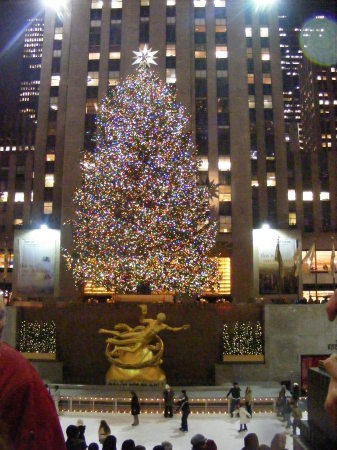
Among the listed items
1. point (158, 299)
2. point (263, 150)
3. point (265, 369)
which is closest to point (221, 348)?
point (265, 369)

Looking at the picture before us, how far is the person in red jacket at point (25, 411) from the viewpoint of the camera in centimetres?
180

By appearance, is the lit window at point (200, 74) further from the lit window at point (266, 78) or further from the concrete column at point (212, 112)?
the lit window at point (266, 78)

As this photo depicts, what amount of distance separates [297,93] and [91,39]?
4612 inches

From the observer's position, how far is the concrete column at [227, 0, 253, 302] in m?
42.1

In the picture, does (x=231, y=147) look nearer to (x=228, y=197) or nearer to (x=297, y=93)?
(x=228, y=197)

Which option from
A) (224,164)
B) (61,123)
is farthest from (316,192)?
(61,123)

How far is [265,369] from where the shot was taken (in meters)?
23.5

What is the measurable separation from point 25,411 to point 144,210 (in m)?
29.0

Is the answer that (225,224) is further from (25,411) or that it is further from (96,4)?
(25,411)

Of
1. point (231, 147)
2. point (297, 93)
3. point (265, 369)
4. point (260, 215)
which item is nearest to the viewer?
point (265, 369)

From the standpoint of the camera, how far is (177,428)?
1591 centimetres

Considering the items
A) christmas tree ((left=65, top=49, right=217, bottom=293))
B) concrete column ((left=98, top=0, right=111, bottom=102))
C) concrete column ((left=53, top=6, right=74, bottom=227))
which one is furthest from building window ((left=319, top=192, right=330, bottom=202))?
christmas tree ((left=65, top=49, right=217, bottom=293))

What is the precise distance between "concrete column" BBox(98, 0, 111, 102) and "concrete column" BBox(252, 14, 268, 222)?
23508 millimetres

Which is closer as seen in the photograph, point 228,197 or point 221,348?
point 221,348
